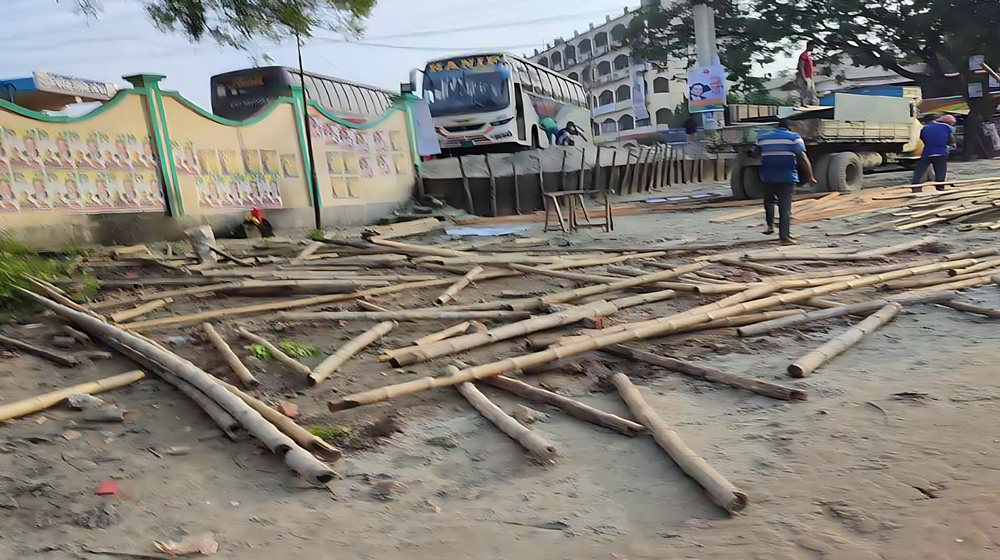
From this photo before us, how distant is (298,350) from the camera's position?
4789mm

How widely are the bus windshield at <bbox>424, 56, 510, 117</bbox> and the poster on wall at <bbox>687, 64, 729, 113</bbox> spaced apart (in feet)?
27.6

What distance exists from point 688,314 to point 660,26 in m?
27.5

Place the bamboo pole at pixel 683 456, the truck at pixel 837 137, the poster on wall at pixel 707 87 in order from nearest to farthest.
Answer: the bamboo pole at pixel 683 456
the truck at pixel 837 137
the poster on wall at pixel 707 87

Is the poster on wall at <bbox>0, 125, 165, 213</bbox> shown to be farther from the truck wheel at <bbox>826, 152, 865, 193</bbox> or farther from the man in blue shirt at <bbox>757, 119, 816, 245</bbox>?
the truck wheel at <bbox>826, 152, 865, 193</bbox>

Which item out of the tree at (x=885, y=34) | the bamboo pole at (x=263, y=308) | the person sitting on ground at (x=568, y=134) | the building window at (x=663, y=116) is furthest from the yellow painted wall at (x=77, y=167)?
the building window at (x=663, y=116)

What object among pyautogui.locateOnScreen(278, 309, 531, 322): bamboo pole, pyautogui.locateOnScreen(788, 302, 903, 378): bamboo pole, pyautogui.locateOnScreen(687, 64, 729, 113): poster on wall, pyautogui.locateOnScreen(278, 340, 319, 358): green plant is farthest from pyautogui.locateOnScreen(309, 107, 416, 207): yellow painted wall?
pyautogui.locateOnScreen(687, 64, 729, 113): poster on wall

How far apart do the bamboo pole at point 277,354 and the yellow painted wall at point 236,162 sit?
5.59 m

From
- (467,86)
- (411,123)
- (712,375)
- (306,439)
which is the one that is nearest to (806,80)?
(467,86)

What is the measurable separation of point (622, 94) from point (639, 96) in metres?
9.86

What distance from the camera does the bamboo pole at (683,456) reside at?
2.68 m

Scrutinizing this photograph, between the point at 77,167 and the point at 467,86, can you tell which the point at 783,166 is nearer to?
the point at 77,167

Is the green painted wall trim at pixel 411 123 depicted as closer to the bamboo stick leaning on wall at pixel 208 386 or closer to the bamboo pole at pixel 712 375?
the bamboo stick leaning on wall at pixel 208 386

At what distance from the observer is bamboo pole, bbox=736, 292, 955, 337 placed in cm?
513

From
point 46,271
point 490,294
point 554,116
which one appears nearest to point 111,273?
point 46,271
